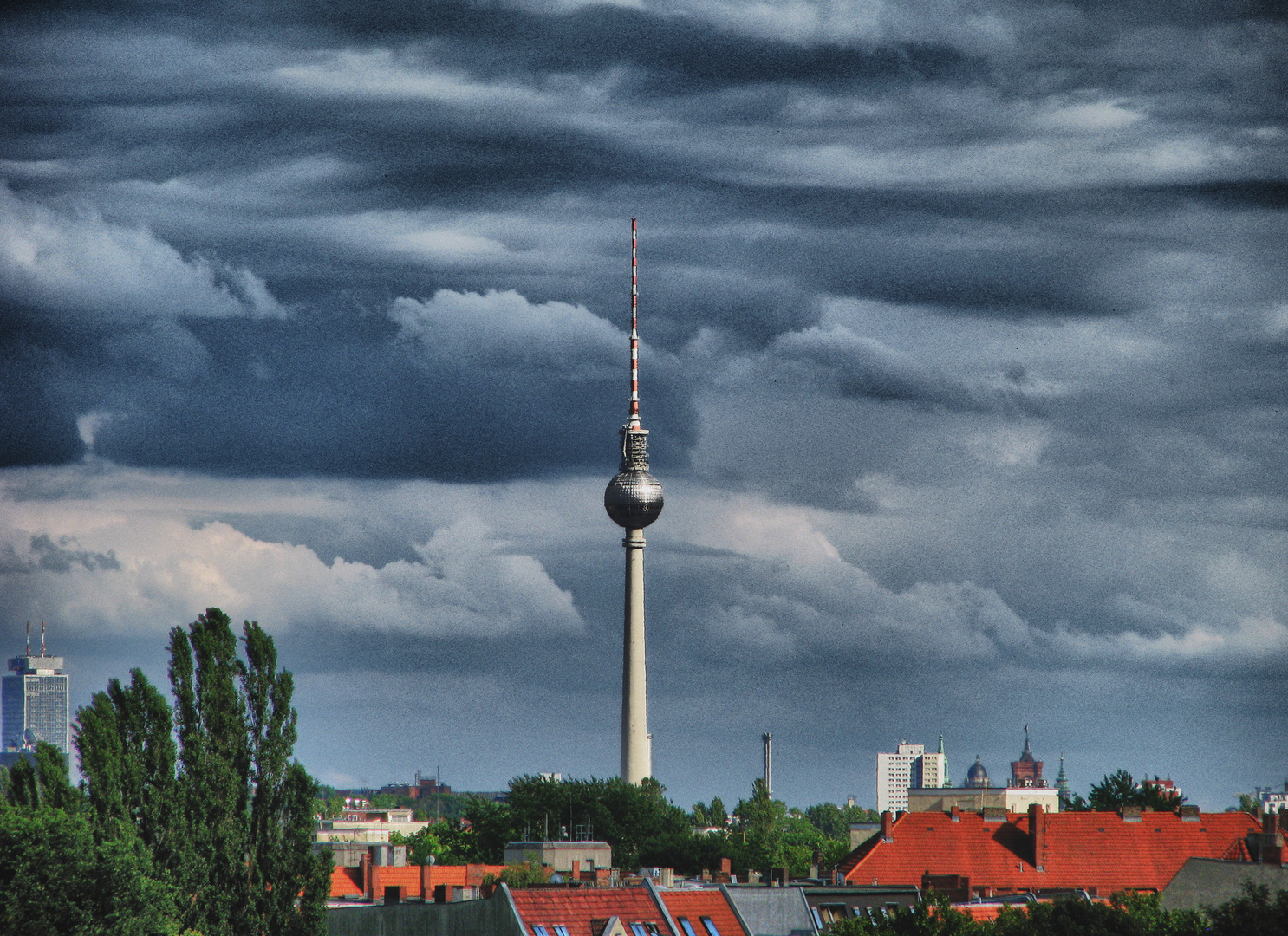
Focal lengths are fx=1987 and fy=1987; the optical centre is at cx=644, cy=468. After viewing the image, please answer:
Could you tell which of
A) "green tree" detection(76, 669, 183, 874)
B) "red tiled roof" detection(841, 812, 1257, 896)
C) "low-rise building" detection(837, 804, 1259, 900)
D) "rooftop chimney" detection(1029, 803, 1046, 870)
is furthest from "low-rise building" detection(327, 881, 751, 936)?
"rooftop chimney" detection(1029, 803, 1046, 870)

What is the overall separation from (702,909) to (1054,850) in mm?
51799

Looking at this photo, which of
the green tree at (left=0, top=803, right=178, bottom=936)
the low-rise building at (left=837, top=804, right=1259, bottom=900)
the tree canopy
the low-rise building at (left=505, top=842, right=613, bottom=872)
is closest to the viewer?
the green tree at (left=0, top=803, right=178, bottom=936)

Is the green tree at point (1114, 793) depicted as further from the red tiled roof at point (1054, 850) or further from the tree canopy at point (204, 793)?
the tree canopy at point (204, 793)

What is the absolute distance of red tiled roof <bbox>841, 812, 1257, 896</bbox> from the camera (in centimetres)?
12850

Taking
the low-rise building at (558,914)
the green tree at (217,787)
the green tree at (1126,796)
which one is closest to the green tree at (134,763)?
the green tree at (217,787)

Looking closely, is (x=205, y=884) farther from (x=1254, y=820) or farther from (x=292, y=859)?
(x=1254, y=820)

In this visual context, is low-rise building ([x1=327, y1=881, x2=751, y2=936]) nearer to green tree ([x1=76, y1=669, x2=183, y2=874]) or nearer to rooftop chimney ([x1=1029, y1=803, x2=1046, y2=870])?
green tree ([x1=76, y1=669, x2=183, y2=874])

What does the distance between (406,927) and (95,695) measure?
15658 millimetres

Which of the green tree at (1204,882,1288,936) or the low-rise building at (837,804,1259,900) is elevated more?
the low-rise building at (837,804,1259,900)

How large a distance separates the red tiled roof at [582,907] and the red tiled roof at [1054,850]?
44.7m

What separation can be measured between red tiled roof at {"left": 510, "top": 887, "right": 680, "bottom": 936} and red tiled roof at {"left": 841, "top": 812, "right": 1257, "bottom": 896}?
44744mm

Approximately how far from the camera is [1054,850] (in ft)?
433

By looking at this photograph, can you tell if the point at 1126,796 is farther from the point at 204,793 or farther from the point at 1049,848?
the point at 204,793

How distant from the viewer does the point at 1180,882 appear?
89625 mm
